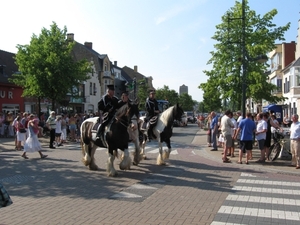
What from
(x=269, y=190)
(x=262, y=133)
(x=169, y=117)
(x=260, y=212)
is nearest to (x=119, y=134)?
(x=169, y=117)

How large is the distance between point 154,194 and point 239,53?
18188mm

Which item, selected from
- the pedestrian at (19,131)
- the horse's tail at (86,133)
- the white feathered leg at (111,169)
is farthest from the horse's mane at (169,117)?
the pedestrian at (19,131)

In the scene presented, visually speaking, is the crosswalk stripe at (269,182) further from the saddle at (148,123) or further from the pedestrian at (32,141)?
the pedestrian at (32,141)

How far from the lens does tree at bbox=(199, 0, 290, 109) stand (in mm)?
24391

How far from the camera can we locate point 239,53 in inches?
952

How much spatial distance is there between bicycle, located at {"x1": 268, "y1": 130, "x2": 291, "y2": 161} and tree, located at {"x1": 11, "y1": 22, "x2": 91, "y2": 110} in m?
18.1

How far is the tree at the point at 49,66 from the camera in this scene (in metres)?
27.3

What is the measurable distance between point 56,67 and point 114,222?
2298 cm

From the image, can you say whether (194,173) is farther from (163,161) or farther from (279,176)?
(279,176)

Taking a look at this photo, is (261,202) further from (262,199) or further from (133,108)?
(133,108)

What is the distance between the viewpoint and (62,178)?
9953 millimetres

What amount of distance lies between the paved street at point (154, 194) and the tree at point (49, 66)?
15374 mm

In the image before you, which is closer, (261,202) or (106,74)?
(261,202)

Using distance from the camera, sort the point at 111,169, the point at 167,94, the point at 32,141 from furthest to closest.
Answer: the point at 167,94 < the point at 32,141 < the point at 111,169
